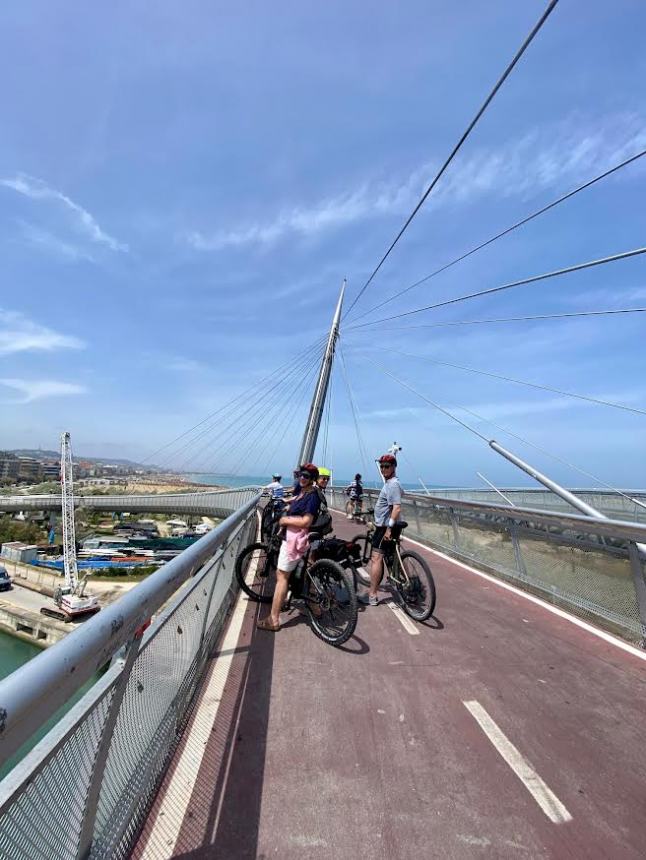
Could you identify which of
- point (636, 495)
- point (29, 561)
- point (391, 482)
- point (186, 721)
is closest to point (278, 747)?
point (186, 721)

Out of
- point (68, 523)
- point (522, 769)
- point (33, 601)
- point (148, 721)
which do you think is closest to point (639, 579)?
point (522, 769)

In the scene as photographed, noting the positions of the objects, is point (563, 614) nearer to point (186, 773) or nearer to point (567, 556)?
point (567, 556)

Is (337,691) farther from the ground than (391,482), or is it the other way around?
(391,482)

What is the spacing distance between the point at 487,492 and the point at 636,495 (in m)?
6.84

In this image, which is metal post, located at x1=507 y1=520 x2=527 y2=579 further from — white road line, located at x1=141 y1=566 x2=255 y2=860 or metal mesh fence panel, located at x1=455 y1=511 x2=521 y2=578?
white road line, located at x1=141 y1=566 x2=255 y2=860

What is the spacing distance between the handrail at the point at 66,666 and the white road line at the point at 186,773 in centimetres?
108

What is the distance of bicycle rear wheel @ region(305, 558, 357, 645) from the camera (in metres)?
4.68

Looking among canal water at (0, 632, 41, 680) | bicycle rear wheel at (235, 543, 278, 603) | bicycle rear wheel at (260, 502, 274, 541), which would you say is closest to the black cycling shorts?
bicycle rear wheel at (235, 543, 278, 603)

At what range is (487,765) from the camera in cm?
292

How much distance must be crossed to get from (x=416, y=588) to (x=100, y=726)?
15.0 ft

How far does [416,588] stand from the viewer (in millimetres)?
5840

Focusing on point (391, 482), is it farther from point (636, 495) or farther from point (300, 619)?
point (636, 495)

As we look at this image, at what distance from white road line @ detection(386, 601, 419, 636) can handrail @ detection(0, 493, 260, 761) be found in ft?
12.0

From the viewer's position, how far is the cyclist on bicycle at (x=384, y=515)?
19.8ft
